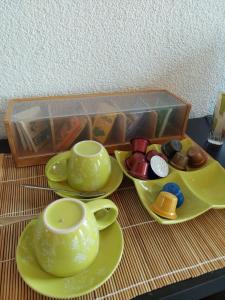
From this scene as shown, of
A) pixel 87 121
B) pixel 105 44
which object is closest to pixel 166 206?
pixel 87 121

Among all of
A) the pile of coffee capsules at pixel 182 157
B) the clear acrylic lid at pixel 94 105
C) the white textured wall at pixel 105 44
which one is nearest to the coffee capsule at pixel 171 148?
the pile of coffee capsules at pixel 182 157

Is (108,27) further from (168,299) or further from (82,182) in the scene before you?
(168,299)

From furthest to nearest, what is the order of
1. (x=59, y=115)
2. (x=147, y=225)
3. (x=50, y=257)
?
(x=59, y=115), (x=147, y=225), (x=50, y=257)

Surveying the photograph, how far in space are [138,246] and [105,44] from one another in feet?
1.64

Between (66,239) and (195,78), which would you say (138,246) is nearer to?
(66,239)

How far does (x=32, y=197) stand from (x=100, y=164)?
0.16m

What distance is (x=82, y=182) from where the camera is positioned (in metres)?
0.50

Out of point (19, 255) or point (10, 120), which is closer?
point (19, 255)

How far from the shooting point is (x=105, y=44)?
654mm

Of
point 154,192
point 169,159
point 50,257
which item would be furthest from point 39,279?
point 169,159

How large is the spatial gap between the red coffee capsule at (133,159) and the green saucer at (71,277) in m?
0.18

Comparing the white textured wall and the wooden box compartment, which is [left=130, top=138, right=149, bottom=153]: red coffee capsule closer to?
the wooden box compartment

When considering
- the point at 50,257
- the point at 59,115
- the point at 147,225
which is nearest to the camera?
the point at 50,257

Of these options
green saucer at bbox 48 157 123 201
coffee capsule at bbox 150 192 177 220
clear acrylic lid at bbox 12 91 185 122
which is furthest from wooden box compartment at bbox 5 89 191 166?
coffee capsule at bbox 150 192 177 220
